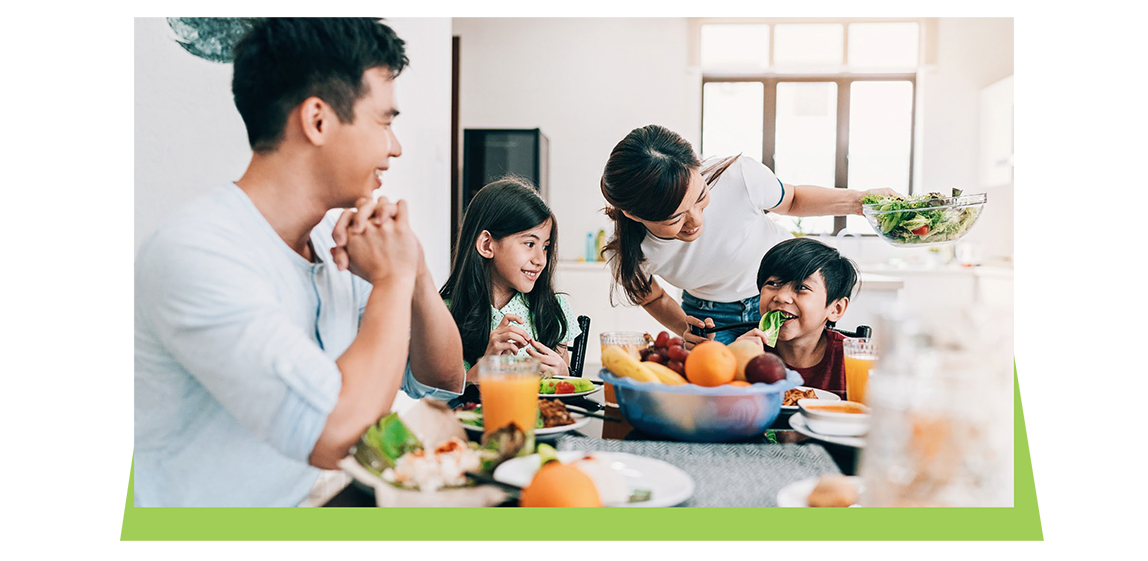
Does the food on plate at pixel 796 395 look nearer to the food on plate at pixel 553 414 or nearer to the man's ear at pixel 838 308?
the man's ear at pixel 838 308

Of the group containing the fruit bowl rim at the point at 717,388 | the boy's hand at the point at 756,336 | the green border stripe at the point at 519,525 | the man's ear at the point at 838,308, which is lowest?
the green border stripe at the point at 519,525

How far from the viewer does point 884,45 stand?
71.7 inches

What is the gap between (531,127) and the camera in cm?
203

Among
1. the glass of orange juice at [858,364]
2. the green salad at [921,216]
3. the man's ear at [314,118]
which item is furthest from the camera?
the green salad at [921,216]

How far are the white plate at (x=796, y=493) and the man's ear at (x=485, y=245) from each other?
0.96 metres

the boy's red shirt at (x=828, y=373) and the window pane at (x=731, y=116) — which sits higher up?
the window pane at (x=731, y=116)

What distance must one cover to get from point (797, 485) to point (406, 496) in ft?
1.98

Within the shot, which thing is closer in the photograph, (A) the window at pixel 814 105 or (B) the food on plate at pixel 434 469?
(B) the food on plate at pixel 434 469

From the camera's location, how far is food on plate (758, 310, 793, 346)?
1.82 metres

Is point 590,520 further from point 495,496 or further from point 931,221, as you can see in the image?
point 931,221

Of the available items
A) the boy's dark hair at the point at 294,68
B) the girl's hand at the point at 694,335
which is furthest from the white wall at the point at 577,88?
the boy's dark hair at the point at 294,68

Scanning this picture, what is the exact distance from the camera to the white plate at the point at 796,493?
3.92ft

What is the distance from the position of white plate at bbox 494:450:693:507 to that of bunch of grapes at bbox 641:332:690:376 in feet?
0.72
